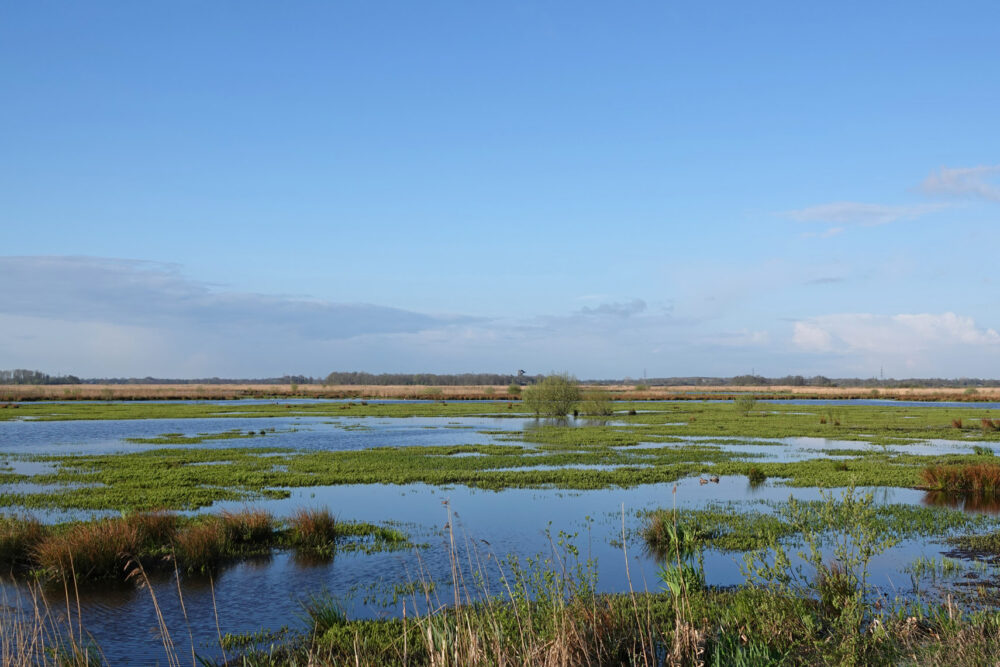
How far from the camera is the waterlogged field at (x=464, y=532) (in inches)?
419

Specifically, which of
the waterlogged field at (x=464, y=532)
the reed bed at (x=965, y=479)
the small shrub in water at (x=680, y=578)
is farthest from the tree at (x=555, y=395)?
the small shrub in water at (x=680, y=578)

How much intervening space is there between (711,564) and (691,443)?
28686 mm

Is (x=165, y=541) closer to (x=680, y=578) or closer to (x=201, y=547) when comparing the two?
(x=201, y=547)

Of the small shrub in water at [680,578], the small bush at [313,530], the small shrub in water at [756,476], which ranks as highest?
the small shrub in water at [680,578]

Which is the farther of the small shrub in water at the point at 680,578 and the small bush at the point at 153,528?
the small bush at the point at 153,528

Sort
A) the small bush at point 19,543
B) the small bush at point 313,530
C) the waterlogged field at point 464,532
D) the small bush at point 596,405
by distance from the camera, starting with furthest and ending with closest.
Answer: the small bush at point 596,405 < the small bush at point 313,530 < the small bush at point 19,543 < the waterlogged field at point 464,532

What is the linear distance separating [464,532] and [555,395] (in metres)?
52.7

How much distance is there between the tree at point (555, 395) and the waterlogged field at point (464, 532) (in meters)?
24.1

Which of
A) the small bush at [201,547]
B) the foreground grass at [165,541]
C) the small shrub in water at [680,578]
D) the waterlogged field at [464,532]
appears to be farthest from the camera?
the small bush at [201,547]

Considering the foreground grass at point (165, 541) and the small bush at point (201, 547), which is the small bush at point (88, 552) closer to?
the foreground grass at point (165, 541)

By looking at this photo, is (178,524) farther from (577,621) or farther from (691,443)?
(691,443)

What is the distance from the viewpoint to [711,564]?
15.8 meters

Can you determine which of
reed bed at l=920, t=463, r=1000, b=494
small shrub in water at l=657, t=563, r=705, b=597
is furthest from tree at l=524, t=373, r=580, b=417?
small shrub in water at l=657, t=563, r=705, b=597

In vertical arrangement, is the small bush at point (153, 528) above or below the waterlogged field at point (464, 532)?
above
